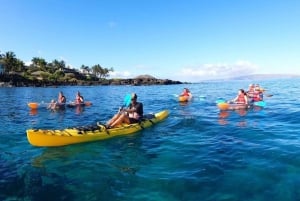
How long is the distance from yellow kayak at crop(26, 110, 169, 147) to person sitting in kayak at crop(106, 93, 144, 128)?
0.37 m

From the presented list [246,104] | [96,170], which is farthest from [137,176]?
[246,104]

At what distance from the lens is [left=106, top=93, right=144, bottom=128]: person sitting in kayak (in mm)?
16109

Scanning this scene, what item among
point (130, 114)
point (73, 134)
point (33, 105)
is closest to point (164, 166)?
point (73, 134)

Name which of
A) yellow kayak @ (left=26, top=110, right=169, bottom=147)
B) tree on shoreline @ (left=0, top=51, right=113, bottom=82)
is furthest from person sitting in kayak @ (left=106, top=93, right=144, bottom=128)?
tree on shoreline @ (left=0, top=51, right=113, bottom=82)

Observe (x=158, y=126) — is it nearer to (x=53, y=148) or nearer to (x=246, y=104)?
(x=53, y=148)

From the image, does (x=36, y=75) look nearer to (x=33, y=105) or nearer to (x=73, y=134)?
(x=33, y=105)

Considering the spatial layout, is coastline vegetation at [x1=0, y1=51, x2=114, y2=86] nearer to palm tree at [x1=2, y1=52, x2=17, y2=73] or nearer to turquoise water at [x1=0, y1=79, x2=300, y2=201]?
palm tree at [x1=2, y1=52, x2=17, y2=73]

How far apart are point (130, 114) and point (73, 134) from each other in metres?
4.32

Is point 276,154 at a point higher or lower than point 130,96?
lower

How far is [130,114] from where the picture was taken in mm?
17203

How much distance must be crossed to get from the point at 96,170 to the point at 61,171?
1.17 m

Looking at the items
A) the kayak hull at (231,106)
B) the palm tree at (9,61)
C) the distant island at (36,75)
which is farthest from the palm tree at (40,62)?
the kayak hull at (231,106)

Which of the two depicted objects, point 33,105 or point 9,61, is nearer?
point 33,105

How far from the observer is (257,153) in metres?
12.1
